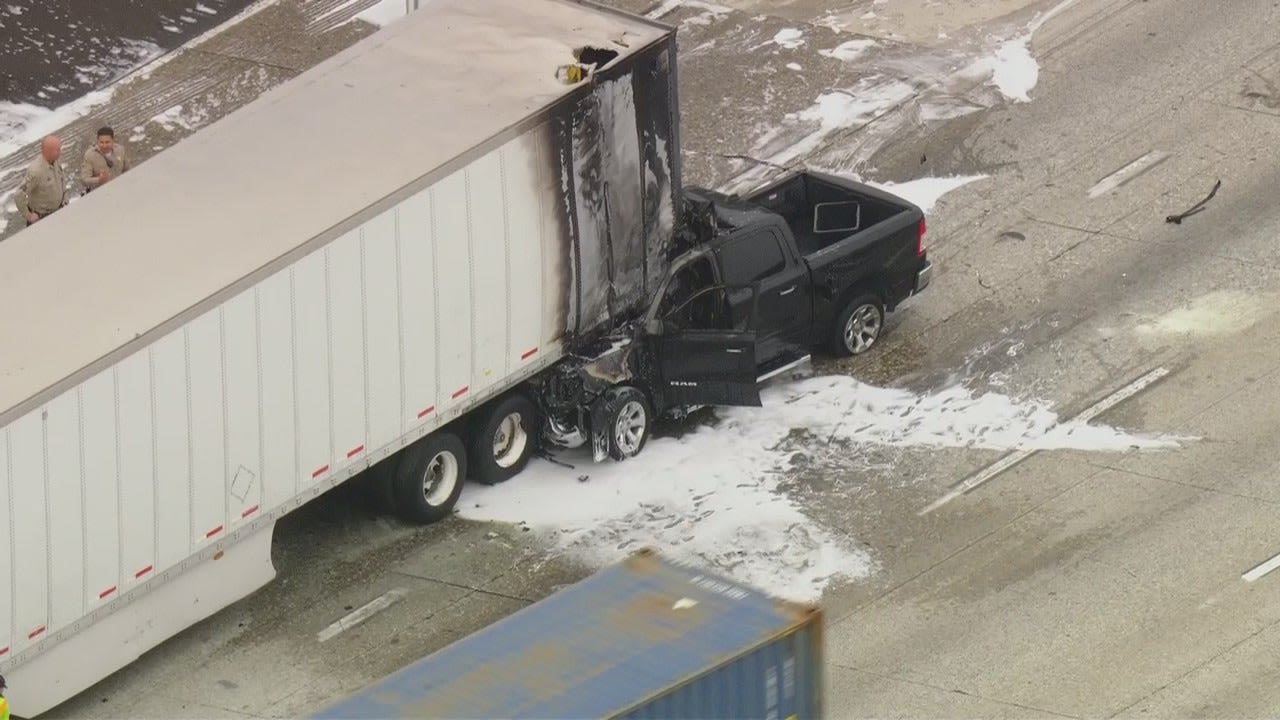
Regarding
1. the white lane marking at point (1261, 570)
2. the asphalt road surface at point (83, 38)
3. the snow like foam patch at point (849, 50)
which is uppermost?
the asphalt road surface at point (83, 38)

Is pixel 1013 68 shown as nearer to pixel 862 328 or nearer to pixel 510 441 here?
pixel 862 328

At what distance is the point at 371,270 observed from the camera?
18.1m

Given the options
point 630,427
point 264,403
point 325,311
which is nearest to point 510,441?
point 630,427

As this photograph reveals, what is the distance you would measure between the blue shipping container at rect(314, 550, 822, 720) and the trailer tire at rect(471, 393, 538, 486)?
5.34 meters

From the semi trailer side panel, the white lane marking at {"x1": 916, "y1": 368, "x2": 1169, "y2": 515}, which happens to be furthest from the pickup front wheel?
the semi trailer side panel

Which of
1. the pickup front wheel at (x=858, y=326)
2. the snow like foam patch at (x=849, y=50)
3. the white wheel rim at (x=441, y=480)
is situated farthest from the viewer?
the snow like foam patch at (x=849, y=50)

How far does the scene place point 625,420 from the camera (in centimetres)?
2039

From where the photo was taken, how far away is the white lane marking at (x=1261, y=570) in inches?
730

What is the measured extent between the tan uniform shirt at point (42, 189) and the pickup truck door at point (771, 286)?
6.47 metres

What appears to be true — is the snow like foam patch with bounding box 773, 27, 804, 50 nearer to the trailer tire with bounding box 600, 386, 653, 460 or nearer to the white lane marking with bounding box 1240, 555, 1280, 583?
the trailer tire with bounding box 600, 386, 653, 460

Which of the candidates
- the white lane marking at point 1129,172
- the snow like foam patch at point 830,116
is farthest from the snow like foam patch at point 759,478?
the snow like foam patch at point 830,116

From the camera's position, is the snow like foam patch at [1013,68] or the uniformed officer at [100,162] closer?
the uniformed officer at [100,162]

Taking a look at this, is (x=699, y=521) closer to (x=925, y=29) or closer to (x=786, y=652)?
(x=786, y=652)

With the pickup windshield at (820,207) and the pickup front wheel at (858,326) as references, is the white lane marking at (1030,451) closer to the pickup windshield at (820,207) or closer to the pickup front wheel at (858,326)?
the pickup front wheel at (858,326)
